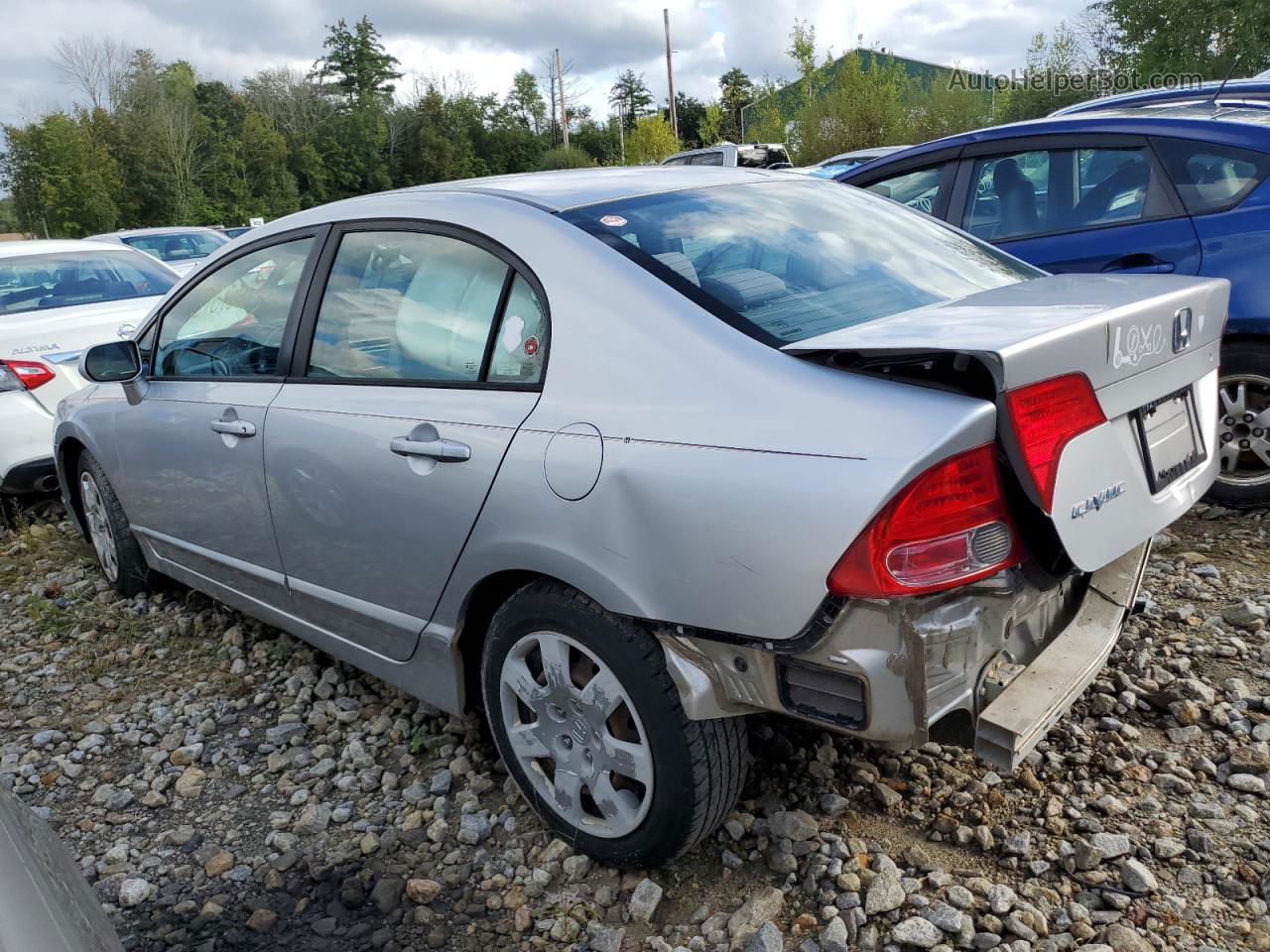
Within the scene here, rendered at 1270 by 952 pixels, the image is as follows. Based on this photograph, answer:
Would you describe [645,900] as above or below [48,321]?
below

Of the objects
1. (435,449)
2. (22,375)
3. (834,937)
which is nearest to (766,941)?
(834,937)

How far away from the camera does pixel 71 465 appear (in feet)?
15.0

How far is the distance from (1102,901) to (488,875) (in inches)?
54.8

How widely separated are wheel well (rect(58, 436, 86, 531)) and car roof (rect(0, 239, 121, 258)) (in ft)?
8.30

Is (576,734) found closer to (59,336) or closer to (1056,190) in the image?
(1056,190)

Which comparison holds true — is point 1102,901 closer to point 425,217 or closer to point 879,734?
point 879,734

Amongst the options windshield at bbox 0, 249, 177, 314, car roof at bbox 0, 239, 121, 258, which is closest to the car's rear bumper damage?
windshield at bbox 0, 249, 177, 314

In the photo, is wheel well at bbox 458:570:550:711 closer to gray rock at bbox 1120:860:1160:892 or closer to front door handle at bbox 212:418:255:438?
front door handle at bbox 212:418:255:438

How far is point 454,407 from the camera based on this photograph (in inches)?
95.2

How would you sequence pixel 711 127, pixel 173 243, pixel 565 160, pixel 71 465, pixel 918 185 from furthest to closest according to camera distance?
pixel 565 160 → pixel 711 127 → pixel 173 243 → pixel 918 185 → pixel 71 465

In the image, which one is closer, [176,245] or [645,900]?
[645,900]

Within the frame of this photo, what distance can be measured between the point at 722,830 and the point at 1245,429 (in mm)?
2905

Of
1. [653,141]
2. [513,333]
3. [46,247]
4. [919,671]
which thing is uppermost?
[653,141]

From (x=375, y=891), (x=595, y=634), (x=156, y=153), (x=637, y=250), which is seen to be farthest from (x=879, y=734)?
(x=156, y=153)
